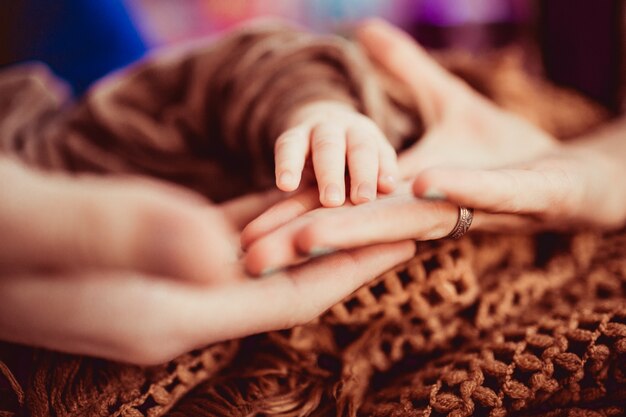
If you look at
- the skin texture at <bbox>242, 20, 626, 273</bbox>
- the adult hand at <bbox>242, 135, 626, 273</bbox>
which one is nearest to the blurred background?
the skin texture at <bbox>242, 20, 626, 273</bbox>

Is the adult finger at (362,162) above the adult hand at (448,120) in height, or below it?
below

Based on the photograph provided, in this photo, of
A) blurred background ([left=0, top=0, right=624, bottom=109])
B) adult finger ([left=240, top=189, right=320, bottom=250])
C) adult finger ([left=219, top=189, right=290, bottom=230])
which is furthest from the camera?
blurred background ([left=0, top=0, right=624, bottom=109])

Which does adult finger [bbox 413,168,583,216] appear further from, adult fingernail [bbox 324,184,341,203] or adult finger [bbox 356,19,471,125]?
adult finger [bbox 356,19,471,125]

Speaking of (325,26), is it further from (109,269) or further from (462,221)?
(109,269)

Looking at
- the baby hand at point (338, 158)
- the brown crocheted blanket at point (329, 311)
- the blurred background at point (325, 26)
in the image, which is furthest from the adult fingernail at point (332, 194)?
the blurred background at point (325, 26)

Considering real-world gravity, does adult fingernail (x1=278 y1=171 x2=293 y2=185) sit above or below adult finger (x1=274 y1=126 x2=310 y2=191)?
below

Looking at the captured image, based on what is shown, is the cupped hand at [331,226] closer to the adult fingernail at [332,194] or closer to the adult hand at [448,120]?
the adult fingernail at [332,194]

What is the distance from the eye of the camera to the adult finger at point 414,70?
615 mm

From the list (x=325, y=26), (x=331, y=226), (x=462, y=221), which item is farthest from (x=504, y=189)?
(x=325, y=26)

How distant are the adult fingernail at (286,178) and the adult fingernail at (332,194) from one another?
3 centimetres

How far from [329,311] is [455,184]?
0.16 metres

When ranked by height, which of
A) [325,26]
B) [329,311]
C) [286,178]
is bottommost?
[329,311]

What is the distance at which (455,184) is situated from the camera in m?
0.32

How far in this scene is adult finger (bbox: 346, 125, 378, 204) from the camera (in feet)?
1.15
